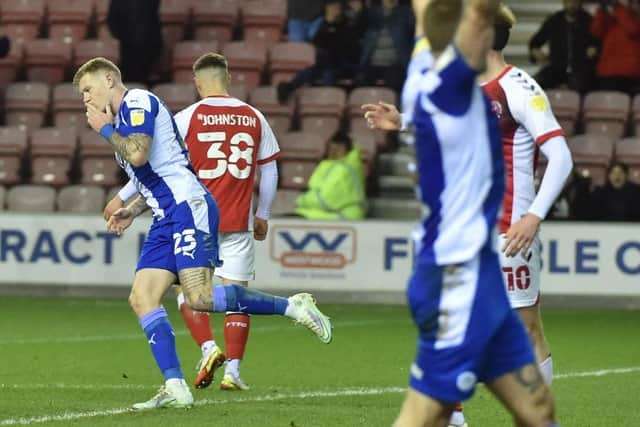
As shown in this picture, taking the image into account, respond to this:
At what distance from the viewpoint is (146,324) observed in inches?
348

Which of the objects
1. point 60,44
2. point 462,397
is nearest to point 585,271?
point 60,44

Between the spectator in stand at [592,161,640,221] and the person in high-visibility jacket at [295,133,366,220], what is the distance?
243 centimetres

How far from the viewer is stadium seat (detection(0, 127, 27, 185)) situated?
61.8ft

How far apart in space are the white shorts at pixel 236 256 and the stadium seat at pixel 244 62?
31.4ft

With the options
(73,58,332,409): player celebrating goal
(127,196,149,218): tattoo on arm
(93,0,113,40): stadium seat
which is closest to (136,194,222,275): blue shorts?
(73,58,332,409): player celebrating goal

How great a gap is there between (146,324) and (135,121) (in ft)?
3.58

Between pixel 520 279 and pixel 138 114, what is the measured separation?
7.52 ft

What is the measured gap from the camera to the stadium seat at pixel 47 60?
20328 mm

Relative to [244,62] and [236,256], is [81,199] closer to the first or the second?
[244,62]

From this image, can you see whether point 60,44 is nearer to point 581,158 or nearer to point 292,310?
point 581,158

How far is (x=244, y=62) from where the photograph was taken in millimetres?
19859

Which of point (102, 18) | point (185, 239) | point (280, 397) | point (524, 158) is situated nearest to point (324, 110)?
point (102, 18)

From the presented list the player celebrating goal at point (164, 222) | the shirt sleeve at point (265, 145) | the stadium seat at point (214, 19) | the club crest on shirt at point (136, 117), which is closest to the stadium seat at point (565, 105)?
the stadium seat at point (214, 19)

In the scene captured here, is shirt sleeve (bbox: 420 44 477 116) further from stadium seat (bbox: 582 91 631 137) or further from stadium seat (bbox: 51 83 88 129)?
stadium seat (bbox: 51 83 88 129)
